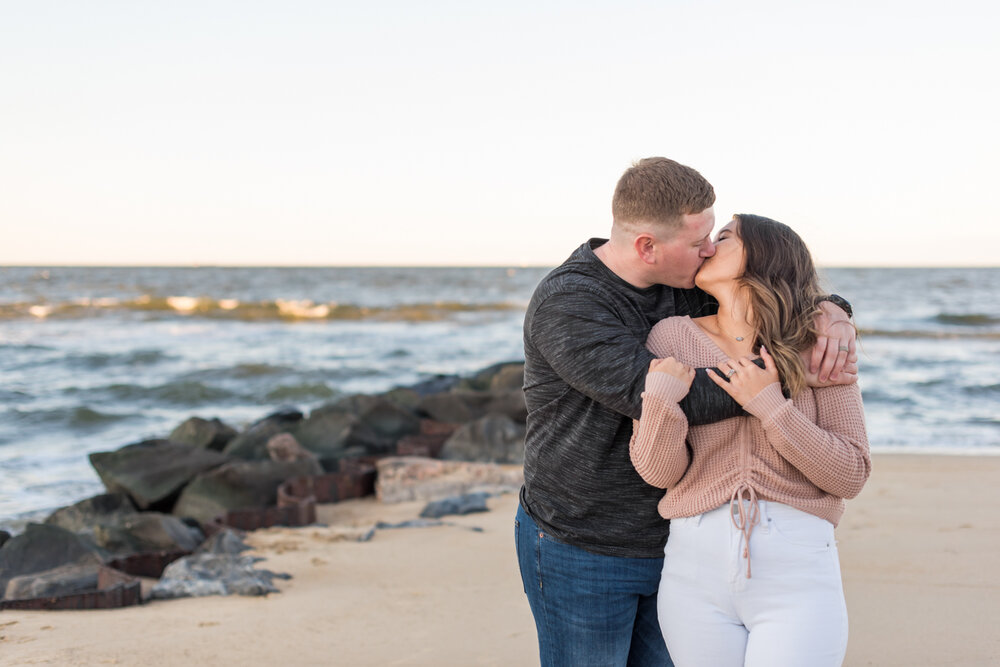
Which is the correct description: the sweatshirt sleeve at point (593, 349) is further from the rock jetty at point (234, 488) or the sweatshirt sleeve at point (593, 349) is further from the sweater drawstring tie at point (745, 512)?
the rock jetty at point (234, 488)

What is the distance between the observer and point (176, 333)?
2709 centimetres

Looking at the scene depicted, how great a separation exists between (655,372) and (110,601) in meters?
3.88

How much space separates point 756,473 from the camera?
2227 mm

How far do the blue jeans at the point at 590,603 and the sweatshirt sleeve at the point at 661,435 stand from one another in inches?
13.1

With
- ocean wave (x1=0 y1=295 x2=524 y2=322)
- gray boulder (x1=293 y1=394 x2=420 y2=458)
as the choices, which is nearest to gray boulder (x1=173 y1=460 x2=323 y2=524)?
gray boulder (x1=293 y1=394 x2=420 y2=458)

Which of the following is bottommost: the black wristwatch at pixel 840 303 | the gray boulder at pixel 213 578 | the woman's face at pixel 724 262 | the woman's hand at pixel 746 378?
the gray boulder at pixel 213 578

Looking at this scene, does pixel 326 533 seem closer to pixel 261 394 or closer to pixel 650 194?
pixel 650 194

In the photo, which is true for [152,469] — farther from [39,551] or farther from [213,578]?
[213,578]

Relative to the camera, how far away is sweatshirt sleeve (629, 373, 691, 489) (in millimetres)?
2160

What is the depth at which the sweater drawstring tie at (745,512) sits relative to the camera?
2.13 metres

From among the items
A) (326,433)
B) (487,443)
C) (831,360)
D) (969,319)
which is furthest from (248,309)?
(831,360)

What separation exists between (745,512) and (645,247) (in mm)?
752

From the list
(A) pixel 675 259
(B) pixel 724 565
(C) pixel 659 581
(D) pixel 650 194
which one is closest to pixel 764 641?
(B) pixel 724 565

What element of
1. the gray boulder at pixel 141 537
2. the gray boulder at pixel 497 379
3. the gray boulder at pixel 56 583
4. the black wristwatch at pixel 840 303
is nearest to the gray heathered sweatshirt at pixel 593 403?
the black wristwatch at pixel 840 303
